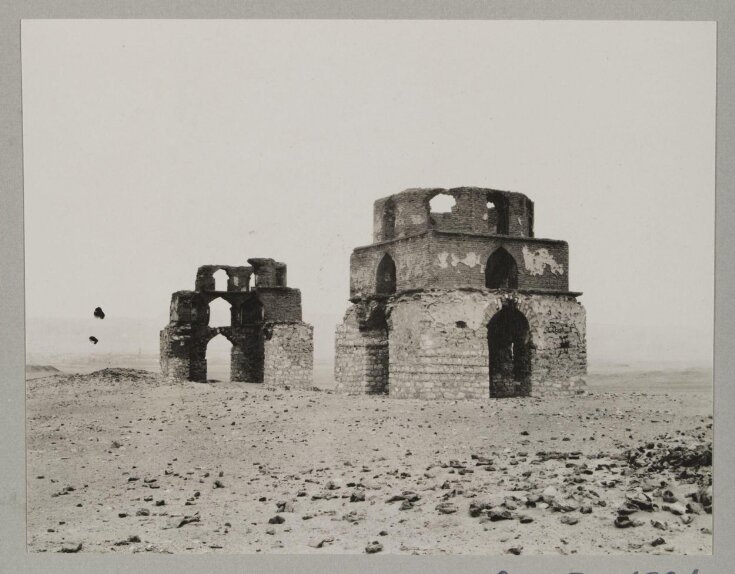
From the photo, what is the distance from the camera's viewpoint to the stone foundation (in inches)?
700

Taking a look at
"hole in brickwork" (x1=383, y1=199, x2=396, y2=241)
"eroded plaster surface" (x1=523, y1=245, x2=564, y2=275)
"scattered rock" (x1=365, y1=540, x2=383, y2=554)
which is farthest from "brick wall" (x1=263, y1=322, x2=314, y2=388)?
"scattered rock" (x1=365, y1=540, x2=383, y2=554)

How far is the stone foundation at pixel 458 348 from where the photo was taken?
17781 millimetres

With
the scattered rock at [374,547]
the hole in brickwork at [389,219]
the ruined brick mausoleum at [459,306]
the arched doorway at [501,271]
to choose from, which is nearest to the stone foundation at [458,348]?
the ruined brick mausoleum at [459,306]

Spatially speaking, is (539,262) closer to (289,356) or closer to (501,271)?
(501,271)

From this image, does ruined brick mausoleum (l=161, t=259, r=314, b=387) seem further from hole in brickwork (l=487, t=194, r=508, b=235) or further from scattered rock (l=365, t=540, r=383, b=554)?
scattered rock (l=365, t=540, r=383, b=554)

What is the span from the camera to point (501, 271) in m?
20.5

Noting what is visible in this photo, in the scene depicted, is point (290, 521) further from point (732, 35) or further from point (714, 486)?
point (732, 35)

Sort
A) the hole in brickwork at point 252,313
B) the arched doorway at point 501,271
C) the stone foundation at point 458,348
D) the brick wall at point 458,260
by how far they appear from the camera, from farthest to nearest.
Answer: the hole in brickwork at point 252,313, the arched doorway at point 501,271, the brick wall at point 458,260, the stone foundation at point 458,348

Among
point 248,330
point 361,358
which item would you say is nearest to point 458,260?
point 361,358

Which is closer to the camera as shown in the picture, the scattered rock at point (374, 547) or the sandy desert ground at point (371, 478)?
the sandy desert ground at point (371, 478)

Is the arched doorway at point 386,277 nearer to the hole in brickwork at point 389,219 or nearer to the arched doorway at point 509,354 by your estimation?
the hole in brickwork at point 389,219

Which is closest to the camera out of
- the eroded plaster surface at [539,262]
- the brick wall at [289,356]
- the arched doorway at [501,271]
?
the eroded plaster surface at [539,262]

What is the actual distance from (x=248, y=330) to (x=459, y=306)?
13398 mm

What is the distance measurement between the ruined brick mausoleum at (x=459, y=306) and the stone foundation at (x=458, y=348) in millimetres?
26
